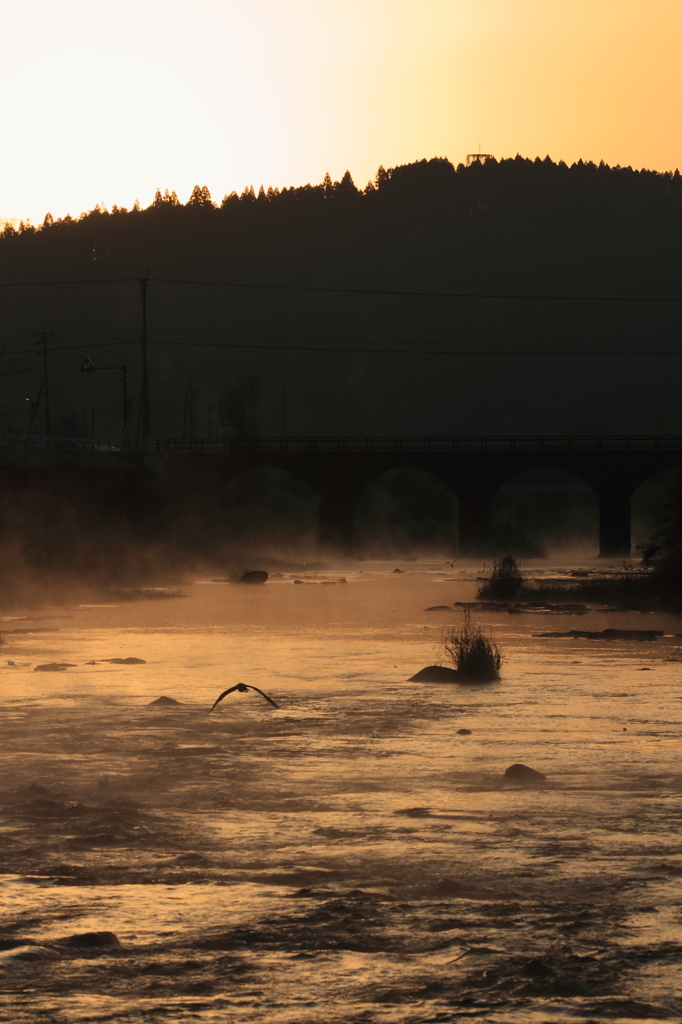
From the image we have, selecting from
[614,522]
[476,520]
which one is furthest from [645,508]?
[476,520]

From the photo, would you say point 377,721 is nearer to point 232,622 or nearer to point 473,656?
point 473,656

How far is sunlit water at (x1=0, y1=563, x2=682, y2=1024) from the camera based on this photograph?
24.2 ft

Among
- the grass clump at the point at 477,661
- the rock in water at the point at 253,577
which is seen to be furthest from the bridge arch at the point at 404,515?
the grass clump at the point at 477,661

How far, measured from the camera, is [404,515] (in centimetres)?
12419

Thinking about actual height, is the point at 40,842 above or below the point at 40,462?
below

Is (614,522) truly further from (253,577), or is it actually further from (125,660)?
(125,660)

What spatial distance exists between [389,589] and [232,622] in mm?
15383

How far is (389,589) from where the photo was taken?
47344 mm

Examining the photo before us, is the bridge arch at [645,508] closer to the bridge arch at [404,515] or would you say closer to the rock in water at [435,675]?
the bridge arch at [404,515]

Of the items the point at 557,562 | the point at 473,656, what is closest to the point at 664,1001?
the point at 473,656

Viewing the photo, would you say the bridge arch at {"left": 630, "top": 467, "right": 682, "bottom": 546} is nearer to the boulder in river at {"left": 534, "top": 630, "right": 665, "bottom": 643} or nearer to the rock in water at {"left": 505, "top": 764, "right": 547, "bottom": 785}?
the boulder in river at {"left": 534, "top": 630, "right": 665, "bottom": 643}

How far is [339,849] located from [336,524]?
71719 mm

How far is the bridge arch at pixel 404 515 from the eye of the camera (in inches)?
4272

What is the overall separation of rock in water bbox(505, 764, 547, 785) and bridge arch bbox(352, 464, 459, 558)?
85369mm
